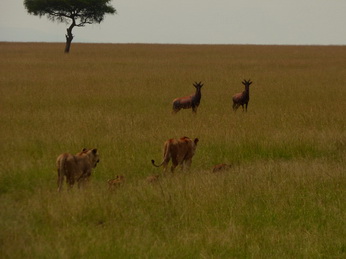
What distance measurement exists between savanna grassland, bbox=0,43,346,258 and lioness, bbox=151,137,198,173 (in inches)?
9.3

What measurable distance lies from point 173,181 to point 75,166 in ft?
4.83

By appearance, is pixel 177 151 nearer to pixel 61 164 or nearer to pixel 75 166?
pixel 75 166

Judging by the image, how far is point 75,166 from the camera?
26.5 ft

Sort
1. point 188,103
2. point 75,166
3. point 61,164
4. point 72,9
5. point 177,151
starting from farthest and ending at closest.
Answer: point 72,9 < point 188,103 < point 177,151 < point 75,166 < point 61,164

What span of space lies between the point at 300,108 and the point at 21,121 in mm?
7841

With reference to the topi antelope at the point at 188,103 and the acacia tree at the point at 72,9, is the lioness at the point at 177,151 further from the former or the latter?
the acacia tree at the point at 72,9

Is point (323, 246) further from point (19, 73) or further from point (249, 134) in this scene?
point (19, 73)

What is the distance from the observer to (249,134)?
1238 cm

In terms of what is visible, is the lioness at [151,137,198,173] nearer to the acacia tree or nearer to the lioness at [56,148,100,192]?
the lioness at [56,148,100,192]

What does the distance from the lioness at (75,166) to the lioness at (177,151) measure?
1.23m

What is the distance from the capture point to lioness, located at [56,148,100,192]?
310 inches

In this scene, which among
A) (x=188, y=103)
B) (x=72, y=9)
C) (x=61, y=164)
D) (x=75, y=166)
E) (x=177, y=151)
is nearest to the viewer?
(x=61, y=164)

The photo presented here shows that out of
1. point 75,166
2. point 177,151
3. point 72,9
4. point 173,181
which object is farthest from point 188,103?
point 72,9

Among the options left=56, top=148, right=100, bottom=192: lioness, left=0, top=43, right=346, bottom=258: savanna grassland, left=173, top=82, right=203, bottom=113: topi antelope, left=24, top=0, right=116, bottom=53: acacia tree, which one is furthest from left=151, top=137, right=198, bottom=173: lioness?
left=24, top=0, right=116, bottom=53: acacia tree
